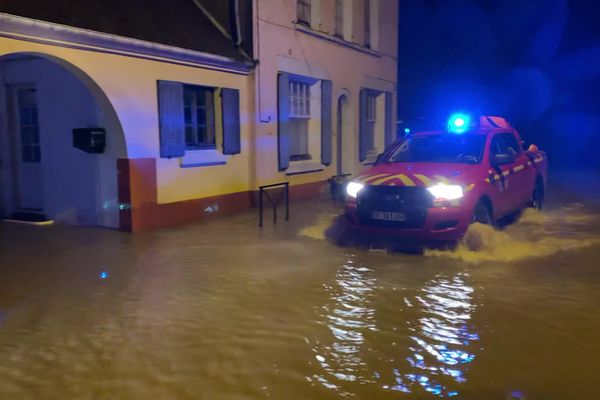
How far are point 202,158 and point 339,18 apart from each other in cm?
681

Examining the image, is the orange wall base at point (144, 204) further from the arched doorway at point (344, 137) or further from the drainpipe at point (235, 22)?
the arched doorway at point (344, 137)

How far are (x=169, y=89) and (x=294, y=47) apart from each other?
426 cm

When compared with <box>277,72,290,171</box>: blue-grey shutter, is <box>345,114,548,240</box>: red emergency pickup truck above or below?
below

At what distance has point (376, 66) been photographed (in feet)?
55.4

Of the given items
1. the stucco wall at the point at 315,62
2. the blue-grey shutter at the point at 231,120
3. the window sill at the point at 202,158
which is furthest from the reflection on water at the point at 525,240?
the stucco wall at the point at 315,62

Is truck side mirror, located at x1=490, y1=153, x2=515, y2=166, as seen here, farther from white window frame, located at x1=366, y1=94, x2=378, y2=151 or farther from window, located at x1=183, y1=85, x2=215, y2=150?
white window frame, located at x1=366, y1=94, x2=378, y2=151

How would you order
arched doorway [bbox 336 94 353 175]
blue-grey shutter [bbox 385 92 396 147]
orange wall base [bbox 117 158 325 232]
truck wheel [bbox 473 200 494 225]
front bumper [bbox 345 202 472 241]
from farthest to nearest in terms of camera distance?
1. blue-grey shutter [bbox 385 92 396 147]
2. arched doorway [bbox 336 94 353 175]
3. orange wall base [bbox 117 158 325 232]
4. truck wheel [bbox 473 200 494 225]
5. front bumper [bbox 345 202 472 241]

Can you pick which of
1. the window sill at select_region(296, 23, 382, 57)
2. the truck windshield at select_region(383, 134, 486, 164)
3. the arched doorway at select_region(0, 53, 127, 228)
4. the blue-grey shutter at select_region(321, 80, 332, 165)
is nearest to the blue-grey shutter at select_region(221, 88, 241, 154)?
the arched doorway at select_region(0, 53, 127, 228)

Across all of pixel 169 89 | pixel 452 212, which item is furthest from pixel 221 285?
pixel 169 89

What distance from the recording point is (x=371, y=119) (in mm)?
17312

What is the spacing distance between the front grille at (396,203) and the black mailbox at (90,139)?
4.50 m

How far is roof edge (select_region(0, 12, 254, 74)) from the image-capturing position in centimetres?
708

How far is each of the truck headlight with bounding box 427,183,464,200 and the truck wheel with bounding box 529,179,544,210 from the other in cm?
416

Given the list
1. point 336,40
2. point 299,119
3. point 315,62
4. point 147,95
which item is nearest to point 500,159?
point 147,95
